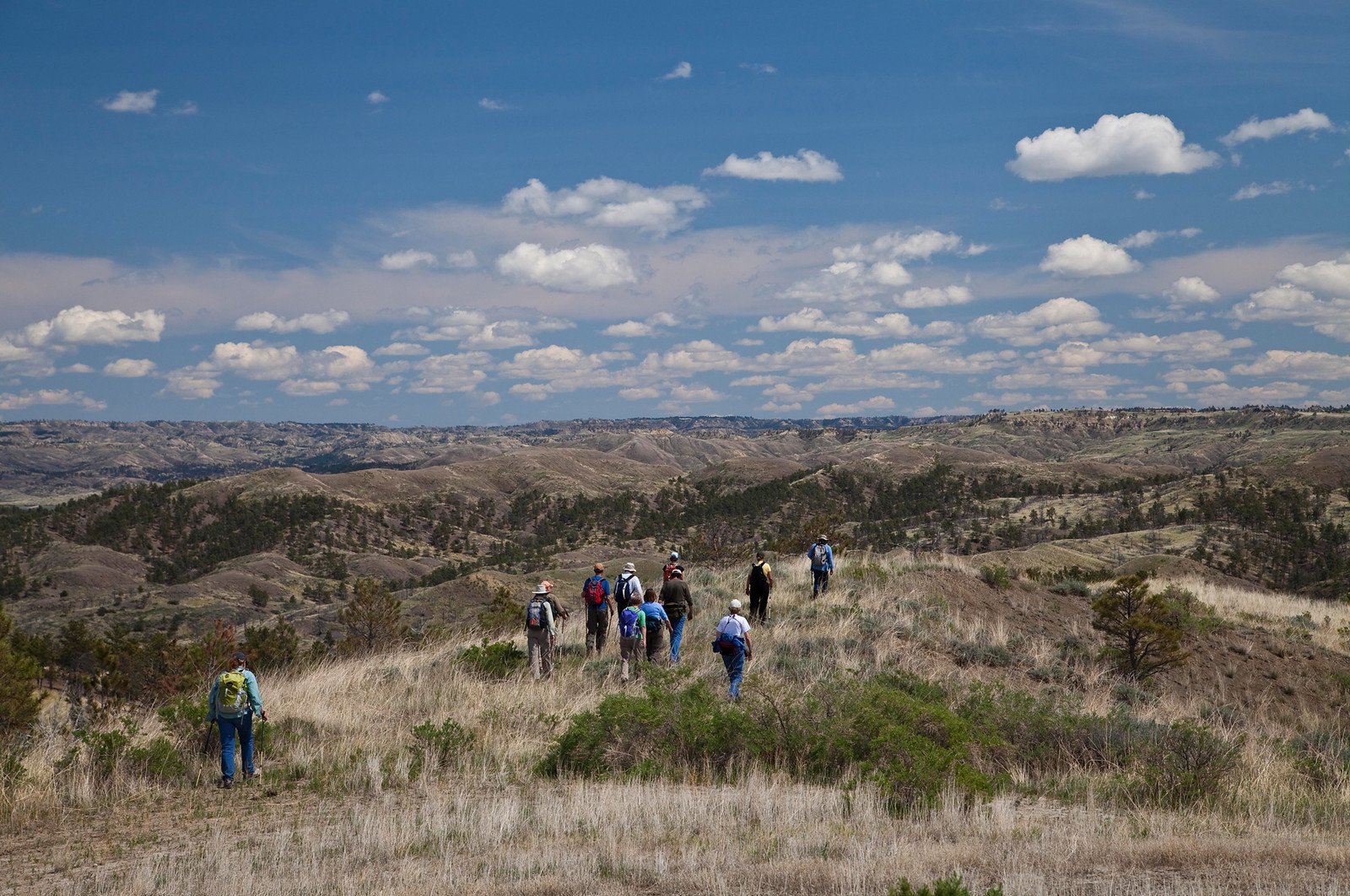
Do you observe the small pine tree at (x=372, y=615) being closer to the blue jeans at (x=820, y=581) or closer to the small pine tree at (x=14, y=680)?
the small pine tree at (x=14, y=680)

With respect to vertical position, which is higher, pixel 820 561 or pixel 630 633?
pixel 820 561

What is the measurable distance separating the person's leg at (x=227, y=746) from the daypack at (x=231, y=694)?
0.10m

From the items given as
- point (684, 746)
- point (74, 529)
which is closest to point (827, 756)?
point (684, 746)

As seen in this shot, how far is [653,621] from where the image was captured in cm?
1409

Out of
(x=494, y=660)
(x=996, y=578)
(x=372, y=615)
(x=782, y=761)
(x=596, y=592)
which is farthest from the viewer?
(x=372, y=615)

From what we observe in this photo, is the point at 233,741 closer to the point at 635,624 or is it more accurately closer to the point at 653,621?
the point at 635,624

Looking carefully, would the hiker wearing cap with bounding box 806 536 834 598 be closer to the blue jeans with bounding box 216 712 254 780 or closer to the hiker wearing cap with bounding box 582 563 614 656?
the hiker wearing cap with bounding box 582 563 614 656

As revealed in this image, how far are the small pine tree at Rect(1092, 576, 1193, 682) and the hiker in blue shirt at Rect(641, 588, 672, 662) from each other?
954 cm

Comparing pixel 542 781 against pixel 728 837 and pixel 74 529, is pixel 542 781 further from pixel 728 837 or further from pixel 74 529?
pixel 74 529

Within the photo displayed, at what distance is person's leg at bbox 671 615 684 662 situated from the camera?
1467cm

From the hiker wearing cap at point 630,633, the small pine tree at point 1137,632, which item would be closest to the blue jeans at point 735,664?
the hiker wearing cap at point 630,633

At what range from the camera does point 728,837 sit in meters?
6.91

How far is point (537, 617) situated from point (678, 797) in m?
6.02

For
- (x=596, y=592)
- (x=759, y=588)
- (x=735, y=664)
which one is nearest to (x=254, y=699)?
(x=735, y=664)
